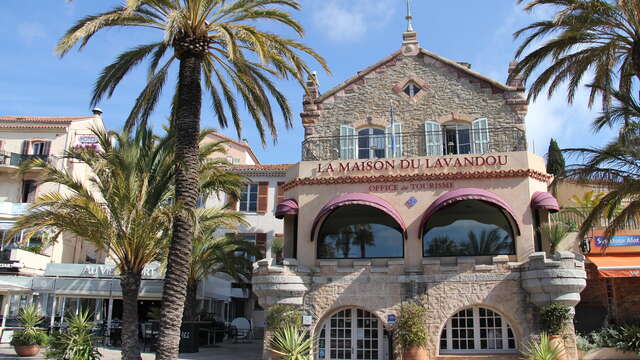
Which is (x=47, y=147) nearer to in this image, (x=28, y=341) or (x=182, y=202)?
(x=28, y=341)

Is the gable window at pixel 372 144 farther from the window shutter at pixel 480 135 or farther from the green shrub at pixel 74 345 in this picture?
the green shrub at pixel 74 345

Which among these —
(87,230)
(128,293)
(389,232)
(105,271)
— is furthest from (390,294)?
(105,271)

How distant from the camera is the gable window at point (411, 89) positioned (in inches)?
934

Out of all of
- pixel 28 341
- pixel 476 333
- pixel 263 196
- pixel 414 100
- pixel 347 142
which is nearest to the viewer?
pixel 476 333

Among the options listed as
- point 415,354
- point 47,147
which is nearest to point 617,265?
point 415,354

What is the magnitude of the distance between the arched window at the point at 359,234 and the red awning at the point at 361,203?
1.58ft

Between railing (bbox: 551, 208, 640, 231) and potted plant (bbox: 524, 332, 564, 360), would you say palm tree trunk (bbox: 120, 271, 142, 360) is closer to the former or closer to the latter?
potted plant (bbox: 524, 332, 564, 360)

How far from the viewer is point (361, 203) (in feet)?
66.8

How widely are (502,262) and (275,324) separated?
8.17 metres

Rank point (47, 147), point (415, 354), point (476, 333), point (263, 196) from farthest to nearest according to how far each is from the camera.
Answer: point (47, 147) → point (263, 196) → point (476, 333) → point (415, 354)

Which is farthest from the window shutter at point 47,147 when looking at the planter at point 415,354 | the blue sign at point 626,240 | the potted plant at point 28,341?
the blue sign at point 626,240

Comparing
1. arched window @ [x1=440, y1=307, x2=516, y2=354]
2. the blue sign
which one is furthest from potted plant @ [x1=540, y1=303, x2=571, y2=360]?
the blue sign

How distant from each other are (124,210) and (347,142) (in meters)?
10.0

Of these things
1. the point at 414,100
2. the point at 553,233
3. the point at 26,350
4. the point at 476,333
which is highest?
the point at 414,100
